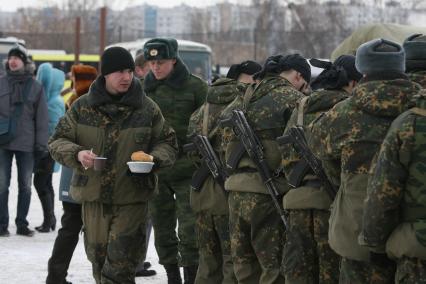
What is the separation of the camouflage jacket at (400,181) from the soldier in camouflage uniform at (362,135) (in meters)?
0.28

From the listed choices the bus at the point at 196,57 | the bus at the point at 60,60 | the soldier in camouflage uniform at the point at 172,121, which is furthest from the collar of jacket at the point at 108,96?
the bus at the point at 60,60

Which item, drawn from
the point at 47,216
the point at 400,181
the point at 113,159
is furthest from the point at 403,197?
the point at 47,216

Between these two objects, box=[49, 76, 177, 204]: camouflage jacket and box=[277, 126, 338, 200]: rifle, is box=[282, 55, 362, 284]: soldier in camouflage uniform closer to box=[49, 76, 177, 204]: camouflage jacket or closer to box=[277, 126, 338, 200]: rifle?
box=[277, 126, 338, 200]: rifle

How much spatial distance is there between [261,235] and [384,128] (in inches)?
65.5

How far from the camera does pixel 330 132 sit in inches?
185

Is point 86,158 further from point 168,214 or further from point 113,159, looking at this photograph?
point 168,214

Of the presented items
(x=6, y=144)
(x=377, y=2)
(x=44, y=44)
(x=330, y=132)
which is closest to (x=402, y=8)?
(x=377, y=2)

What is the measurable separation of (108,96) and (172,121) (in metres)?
1.24

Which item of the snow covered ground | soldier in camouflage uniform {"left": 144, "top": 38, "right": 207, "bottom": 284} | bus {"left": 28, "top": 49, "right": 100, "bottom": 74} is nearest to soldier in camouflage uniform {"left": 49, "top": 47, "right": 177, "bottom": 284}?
soldier in camouflage uniform {"left": 144, "top": 38, "right": 207, "bottom": 284}

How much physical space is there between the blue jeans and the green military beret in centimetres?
298

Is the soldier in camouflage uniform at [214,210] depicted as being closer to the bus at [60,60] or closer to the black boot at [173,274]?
the black boot at [173,274]

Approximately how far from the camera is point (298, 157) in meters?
5.55

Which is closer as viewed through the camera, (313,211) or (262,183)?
(313,211)

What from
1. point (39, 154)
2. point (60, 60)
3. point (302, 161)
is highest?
point (302, 161)
